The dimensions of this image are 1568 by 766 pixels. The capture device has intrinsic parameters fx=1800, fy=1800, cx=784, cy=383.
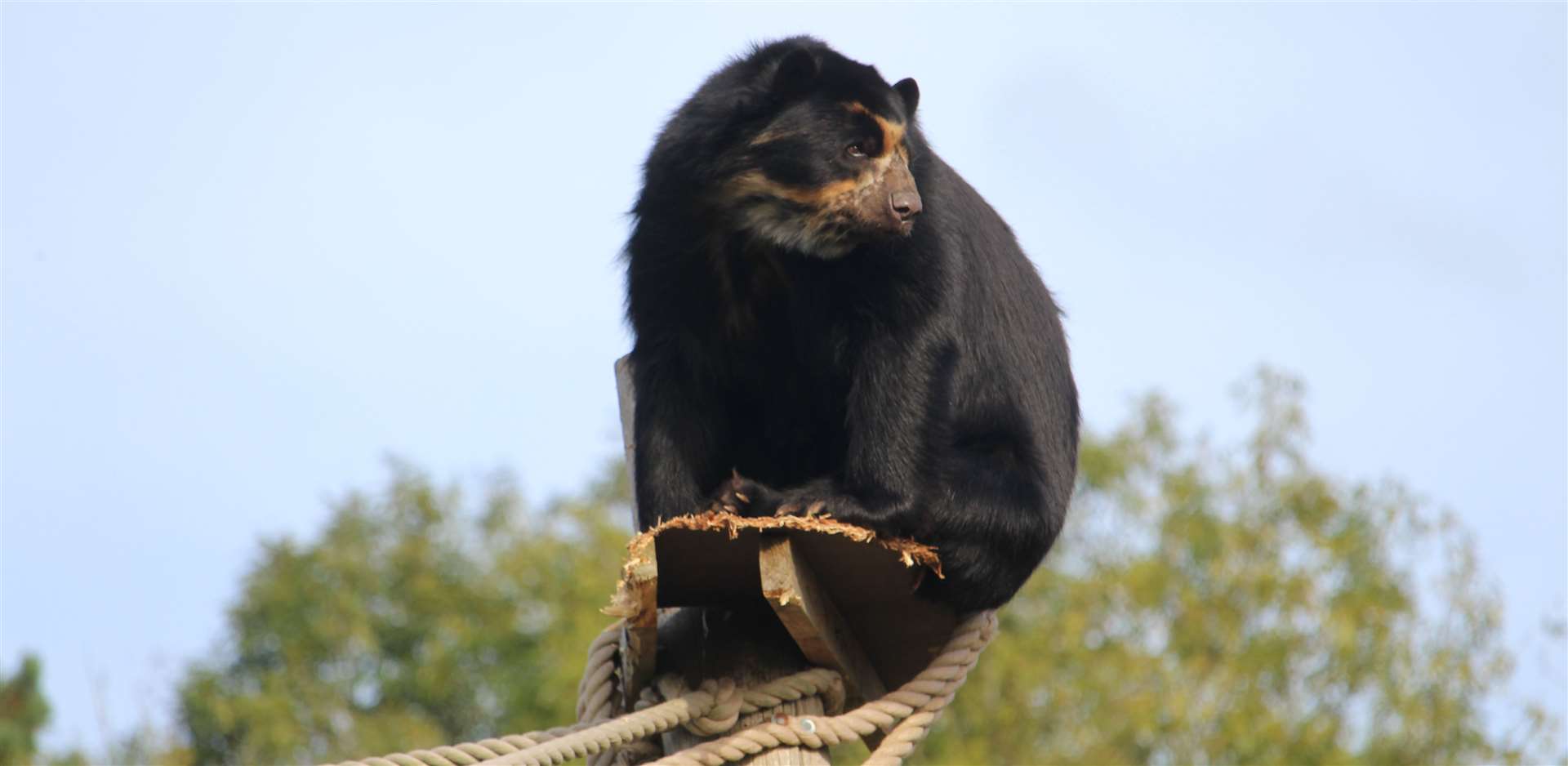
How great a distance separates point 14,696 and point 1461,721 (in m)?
15.9

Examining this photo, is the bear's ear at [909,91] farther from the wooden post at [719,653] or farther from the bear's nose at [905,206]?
the wooden post at [719,653]

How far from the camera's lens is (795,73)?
5949mm

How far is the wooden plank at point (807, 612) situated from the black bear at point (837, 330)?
0.33 m

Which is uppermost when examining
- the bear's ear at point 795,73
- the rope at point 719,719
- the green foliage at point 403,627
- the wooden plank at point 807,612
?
the bear's ear at point 795,73

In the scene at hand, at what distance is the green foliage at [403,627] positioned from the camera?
29719mm

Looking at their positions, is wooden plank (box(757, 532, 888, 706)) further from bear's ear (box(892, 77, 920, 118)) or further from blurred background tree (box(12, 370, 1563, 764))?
blurred background tree (box(12, 370, 1563, 764))

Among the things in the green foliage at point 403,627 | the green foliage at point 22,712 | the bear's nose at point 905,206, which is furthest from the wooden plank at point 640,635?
the green foliage at point 403,627

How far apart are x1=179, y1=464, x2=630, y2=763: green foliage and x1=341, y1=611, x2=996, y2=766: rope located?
75.8 ft

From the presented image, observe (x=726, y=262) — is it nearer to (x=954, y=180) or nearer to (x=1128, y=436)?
(x=954, y=180)

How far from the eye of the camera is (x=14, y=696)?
17.1 m

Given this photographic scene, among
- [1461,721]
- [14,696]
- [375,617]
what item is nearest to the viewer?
[14,696]

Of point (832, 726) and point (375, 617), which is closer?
point (832, 726)

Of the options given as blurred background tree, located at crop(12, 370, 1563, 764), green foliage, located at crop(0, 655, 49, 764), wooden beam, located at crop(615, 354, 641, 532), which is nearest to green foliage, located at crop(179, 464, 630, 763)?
blurred background tree, located at crop(12, 370, 1563, 764)

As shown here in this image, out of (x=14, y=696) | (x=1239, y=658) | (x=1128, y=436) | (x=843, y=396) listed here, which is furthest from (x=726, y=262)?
(x=1128, y=436)
